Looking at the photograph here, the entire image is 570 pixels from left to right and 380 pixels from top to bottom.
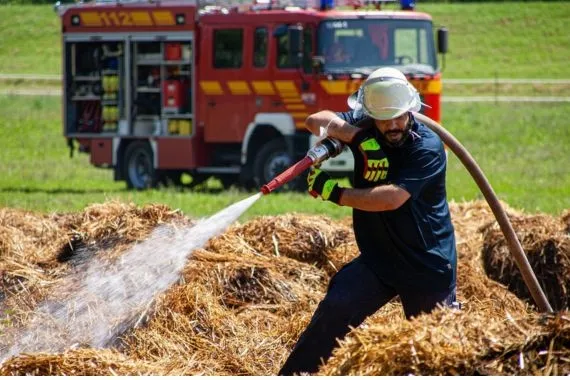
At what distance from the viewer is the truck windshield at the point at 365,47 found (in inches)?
795

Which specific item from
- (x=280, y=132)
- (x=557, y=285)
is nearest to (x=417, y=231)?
(x=557, y=285)

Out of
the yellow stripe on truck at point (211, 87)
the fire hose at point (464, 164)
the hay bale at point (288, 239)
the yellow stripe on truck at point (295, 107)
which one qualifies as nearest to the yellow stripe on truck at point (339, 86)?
the yellow stripe on truck at point (295, 107)

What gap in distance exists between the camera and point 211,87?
2177 centimetres

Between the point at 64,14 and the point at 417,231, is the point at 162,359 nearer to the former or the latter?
the point at 417,231

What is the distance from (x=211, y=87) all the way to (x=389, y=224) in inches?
579

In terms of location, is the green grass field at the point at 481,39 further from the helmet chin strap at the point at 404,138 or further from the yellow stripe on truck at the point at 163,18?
the helmet chin strap at the point at 404,138

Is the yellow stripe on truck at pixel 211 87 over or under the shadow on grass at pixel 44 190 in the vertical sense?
over

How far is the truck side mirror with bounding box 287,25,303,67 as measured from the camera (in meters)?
20.3

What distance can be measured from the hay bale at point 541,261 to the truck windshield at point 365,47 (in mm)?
8861

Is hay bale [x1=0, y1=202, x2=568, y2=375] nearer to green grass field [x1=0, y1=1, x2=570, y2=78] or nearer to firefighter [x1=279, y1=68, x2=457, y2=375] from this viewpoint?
firefighter [x1=279, y1=68, x2=457, y2=375]

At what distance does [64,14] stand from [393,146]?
16876 mm

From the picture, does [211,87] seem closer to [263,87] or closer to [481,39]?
[263,87]

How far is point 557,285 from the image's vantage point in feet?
36.6

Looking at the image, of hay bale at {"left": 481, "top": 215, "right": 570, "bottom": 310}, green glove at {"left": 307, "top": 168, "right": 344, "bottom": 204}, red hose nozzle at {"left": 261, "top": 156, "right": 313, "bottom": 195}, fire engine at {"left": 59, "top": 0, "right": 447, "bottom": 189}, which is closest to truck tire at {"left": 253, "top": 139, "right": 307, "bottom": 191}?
fire engine at {"left": 59, "top": 0, "right": 447, "bottom": 189}
